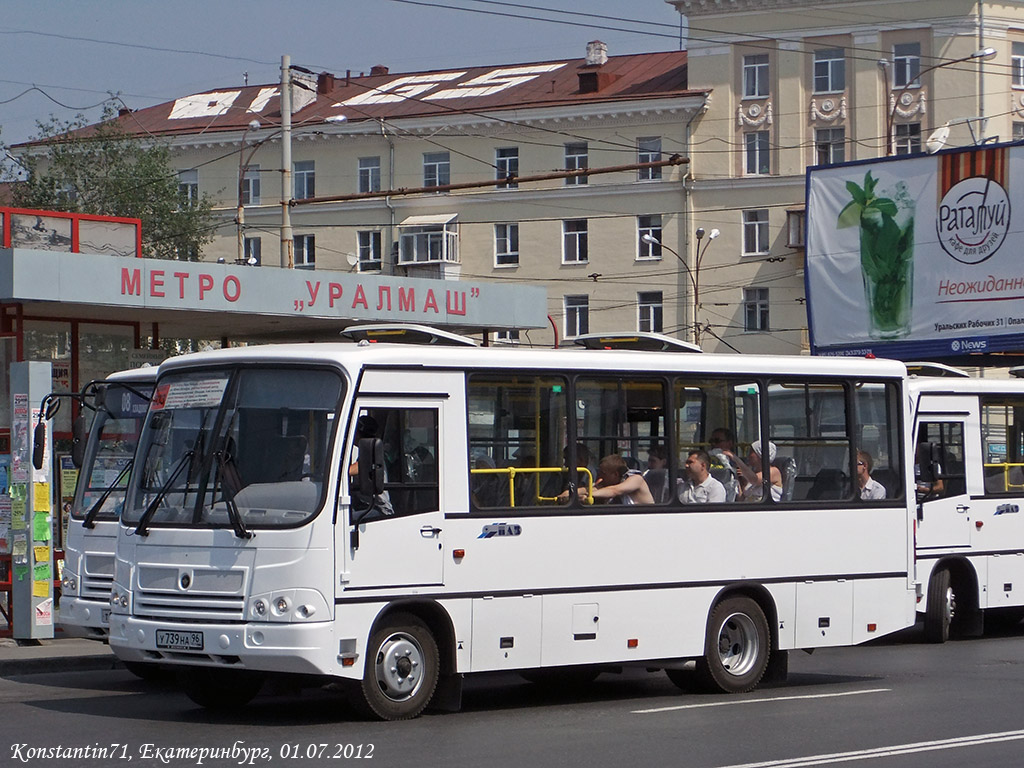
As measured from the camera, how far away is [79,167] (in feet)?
180

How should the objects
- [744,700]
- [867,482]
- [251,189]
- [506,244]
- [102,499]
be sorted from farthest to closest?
[251,189] → [506,244] → [867,482] → [102,499] → [744,700]

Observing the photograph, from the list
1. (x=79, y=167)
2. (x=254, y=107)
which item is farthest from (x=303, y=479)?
(x=254, y=107)

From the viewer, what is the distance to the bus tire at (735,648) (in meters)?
12.7

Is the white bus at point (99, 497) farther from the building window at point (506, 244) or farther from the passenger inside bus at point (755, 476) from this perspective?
the building window at point (506, 244)

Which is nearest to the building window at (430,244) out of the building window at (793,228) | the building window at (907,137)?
the building window at (793,228)

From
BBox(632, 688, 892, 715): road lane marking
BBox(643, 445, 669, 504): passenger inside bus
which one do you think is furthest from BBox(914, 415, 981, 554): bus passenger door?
BBox(643, 445, 669, 504): passenger inside bus

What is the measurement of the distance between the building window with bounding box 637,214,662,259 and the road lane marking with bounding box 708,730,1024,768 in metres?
49.1

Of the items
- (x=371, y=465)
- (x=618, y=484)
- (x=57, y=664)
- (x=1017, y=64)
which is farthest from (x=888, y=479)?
(x=1017, y=64)

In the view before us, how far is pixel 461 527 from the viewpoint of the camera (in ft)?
36.8

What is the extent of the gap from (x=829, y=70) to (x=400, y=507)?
48.5 meters

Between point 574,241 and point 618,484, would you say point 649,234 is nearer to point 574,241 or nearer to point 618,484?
point 574,241

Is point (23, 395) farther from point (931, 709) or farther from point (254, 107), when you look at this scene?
point (254, 107)

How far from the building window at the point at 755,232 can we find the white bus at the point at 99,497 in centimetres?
4514

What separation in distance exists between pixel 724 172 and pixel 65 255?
43587 mm
